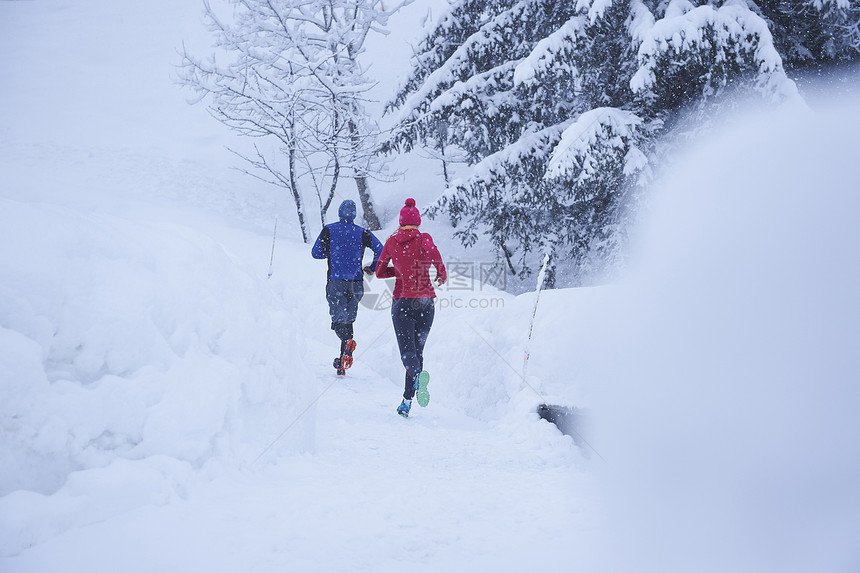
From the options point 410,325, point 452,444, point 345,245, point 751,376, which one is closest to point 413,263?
point 410,325

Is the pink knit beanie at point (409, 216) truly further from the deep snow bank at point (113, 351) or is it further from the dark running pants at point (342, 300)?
the deep snow bank at point (113, 351)

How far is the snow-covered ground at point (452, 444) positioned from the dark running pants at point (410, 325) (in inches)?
43.9

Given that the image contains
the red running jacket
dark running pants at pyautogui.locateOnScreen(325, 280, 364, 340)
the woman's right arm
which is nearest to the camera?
the red running jacket

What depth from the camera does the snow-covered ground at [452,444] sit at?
197cm

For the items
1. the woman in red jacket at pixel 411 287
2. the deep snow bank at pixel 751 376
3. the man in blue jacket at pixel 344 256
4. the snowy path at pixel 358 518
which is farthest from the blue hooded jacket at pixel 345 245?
the deep snow bank at pixel 751 376

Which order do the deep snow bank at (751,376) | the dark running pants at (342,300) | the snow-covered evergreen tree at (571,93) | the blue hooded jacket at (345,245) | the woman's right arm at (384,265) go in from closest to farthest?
1. the deep snow bank at (751,376)
2. the woman's right arm at (384,265)
3. the blue hooded jacket at (345,245)
4. the dark running pants at (342,300)
5. the snow-covered evergreen tree at (571,93)

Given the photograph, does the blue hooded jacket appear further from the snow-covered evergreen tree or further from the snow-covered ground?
the snow-covered evergreen tree

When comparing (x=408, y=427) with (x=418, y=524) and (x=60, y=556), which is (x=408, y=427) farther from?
(x=60, y=556)

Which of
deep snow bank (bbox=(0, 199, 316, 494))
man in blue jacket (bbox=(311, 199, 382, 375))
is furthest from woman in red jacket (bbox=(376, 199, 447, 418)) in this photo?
deep snow bank (bbox=(0, 199, 316, 494))

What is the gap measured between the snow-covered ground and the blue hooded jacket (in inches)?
77.6

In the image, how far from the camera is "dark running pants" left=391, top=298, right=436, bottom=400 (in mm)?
4988

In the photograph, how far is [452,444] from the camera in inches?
159

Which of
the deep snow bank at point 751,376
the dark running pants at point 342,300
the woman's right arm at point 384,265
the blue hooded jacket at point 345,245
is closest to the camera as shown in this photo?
the deep snow bank at point 751,376

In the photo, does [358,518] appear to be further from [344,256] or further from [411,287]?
[344,256]
